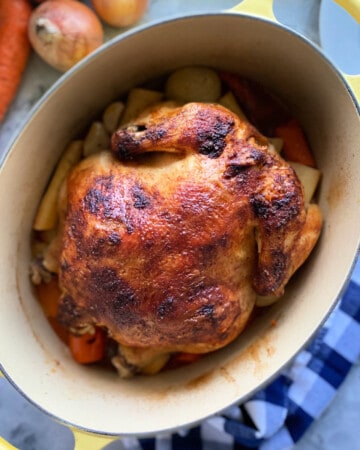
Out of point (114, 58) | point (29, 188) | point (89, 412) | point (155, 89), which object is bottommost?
point (89, 412)

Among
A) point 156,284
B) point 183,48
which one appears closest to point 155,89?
point 183,48

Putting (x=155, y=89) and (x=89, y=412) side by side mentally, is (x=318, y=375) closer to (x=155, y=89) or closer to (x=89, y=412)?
(x=89, y=412)

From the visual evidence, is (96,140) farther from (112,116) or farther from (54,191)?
(54,191)

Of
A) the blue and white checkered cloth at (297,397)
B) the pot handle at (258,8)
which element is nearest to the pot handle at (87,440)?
the blue and white checkered cloth at (297,397)

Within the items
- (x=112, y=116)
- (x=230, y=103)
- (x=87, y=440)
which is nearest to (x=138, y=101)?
(x=112, y=116)

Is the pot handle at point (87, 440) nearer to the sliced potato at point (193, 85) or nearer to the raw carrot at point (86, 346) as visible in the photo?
the raw carrot at point (86, 346)

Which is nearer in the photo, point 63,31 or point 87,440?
point 87,440
